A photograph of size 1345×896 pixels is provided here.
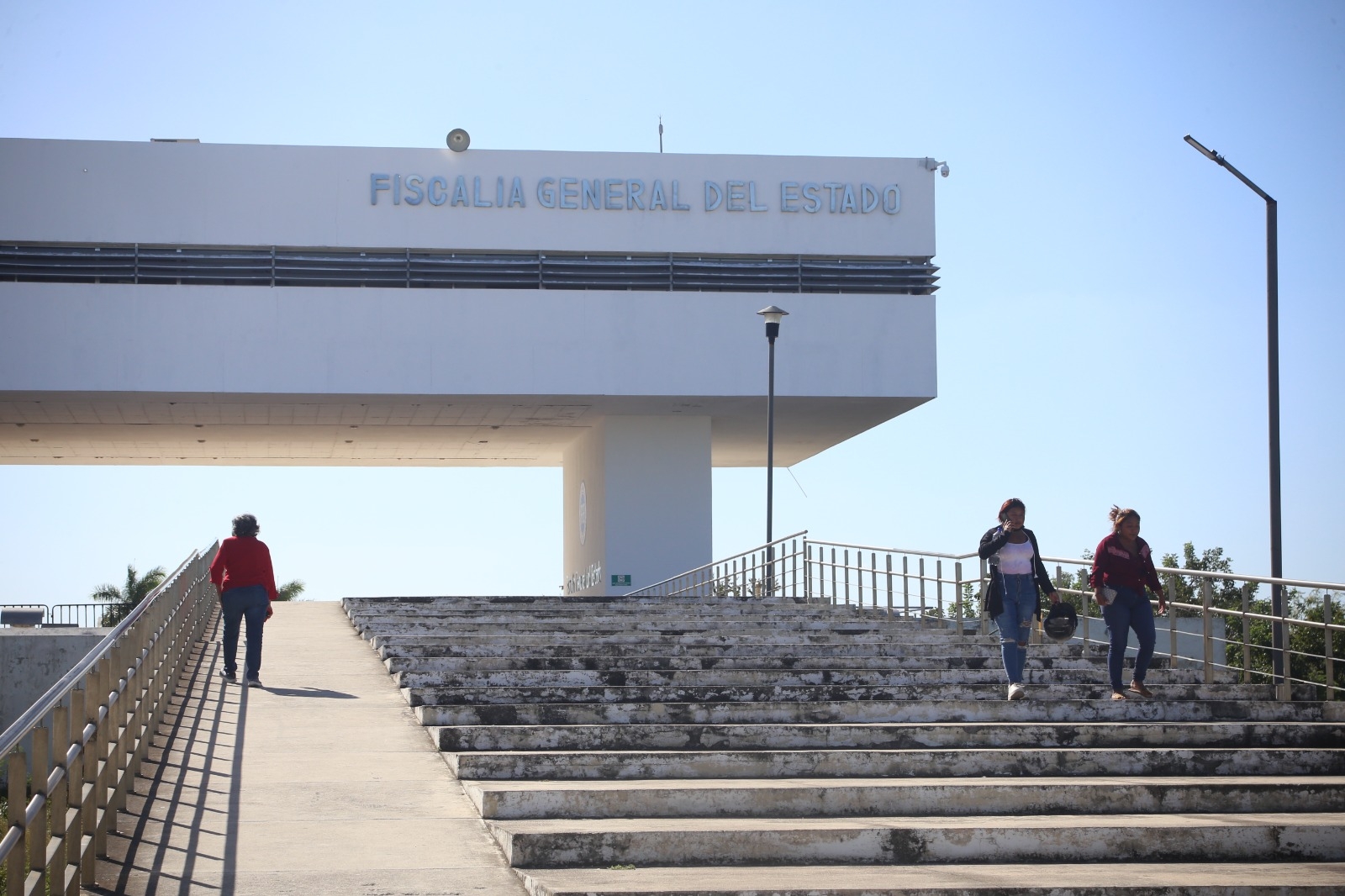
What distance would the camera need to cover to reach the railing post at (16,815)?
17.7 feet

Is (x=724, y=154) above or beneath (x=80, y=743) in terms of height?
above

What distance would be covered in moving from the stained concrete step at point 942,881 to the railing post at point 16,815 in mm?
2023

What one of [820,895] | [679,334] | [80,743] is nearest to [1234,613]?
[820,895]

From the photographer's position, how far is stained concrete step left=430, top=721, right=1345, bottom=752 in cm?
970

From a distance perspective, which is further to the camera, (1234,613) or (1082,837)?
(1234,613)

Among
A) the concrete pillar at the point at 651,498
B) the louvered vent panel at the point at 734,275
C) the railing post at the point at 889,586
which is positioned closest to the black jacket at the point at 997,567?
the railing post at the point at 889,586

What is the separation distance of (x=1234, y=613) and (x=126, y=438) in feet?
102

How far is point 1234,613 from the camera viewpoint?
1316 centimetres

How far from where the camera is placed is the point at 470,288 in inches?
1280

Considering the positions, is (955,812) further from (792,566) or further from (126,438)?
(126,438)

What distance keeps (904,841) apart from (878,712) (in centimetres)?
354

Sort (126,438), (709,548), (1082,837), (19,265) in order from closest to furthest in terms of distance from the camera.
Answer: (1082,837) < (19,265) < (709,548) < (126,438)

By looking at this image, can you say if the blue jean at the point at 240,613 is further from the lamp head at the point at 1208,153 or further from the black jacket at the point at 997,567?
the lamp head at the point at 1208,153

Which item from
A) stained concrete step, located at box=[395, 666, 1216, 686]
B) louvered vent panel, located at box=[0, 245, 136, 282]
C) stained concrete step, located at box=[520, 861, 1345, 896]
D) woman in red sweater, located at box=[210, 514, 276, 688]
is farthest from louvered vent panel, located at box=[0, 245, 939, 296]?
stained concrete step, located at box=[520, 861, 1345, 896]
